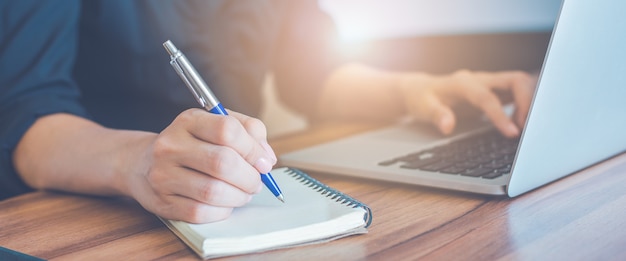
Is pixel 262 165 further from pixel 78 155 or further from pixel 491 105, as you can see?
pixel 491 105

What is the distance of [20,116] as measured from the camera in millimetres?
702

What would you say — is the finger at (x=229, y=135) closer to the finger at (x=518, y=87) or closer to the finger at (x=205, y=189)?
the finger at (x=205, y=189)

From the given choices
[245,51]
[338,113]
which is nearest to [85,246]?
[245,51]

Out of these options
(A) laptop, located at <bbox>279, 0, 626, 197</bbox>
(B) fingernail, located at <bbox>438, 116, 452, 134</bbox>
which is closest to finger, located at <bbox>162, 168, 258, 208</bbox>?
(A) laptop, located at <bbox>279, 0, 626, 197</bbox>

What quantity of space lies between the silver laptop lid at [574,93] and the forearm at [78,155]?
0.36 meters

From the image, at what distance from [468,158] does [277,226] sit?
0.30m

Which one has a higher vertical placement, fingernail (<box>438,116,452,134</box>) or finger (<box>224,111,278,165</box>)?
finger (<box>224,111,278,165</box>)

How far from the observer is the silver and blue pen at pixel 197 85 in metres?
0.50

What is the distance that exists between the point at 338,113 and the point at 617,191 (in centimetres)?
74

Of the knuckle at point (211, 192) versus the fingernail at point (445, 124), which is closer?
the knuckle at point (211, 192)

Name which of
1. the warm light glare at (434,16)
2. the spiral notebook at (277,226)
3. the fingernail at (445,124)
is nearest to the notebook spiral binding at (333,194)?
the spiral notebook at (277,226)

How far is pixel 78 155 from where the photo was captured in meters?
0.64

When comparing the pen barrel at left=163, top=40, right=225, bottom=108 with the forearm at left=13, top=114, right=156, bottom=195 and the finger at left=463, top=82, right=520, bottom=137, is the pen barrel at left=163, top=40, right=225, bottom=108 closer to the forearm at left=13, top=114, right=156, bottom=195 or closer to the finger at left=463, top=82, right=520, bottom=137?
the forearm at left=13, top=114, right=156, bottom=195

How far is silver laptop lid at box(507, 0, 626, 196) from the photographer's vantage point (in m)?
0.50
